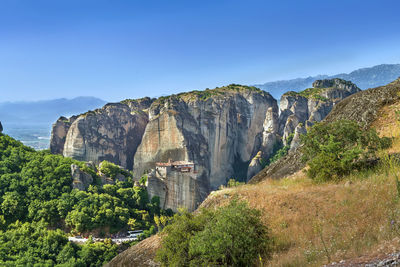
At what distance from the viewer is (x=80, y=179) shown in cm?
4566

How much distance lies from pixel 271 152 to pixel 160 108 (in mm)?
28589

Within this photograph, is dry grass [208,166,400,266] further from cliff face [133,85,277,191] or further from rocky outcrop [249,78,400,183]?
cliff face [133,85,277,191]

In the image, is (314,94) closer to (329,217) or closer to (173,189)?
(173,189)

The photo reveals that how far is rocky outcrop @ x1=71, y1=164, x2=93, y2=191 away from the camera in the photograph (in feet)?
145

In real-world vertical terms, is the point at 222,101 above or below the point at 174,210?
above

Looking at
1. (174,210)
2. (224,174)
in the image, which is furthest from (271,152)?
(174,210)

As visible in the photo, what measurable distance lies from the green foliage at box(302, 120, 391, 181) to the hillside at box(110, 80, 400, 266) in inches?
14.5

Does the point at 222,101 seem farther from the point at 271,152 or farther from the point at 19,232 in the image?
the point at 19,232

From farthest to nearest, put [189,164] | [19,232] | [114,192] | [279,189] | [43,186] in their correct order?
[189,164] → [114,192] → [43,186] → [19,232] → [279,189]

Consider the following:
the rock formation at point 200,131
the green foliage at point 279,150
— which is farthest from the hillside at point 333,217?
the green foliage at point 279,150

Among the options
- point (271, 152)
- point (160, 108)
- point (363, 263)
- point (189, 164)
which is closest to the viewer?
point (363, 263)

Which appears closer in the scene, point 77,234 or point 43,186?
point 77,234

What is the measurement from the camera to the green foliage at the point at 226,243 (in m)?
6.99

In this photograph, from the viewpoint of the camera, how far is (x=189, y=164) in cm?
5681
